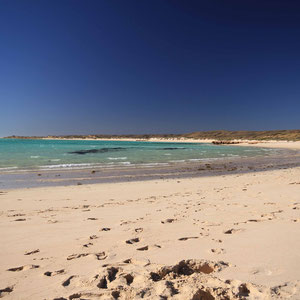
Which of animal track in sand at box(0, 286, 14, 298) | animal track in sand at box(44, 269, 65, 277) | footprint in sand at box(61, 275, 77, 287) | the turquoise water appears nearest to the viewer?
animal track in sand at box(0, 286, 14, 298)

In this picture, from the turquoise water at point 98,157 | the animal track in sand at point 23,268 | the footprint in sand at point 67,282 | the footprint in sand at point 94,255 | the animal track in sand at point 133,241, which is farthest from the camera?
the turquoise water at point 98,157

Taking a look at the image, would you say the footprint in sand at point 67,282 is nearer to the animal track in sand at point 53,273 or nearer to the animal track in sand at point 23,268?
the animal track in sand at point 53,273

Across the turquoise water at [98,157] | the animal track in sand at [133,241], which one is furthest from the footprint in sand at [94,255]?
the turquoise water at [98,157]

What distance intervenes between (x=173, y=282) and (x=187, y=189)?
7.64m

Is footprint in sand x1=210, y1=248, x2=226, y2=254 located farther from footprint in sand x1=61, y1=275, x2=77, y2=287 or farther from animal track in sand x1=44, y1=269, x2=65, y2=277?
animal track in sand x1=44, y1=269, x2=65, y2=277

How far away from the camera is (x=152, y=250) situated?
13.2 feet

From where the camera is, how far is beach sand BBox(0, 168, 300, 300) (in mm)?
2896

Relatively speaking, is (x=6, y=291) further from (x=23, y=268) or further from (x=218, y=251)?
(x=218, y=251)

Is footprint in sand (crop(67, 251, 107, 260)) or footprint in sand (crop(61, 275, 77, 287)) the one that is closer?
footprint in sand (crop(61, 275, 77, 287))

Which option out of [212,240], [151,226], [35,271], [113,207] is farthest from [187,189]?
[35,271]

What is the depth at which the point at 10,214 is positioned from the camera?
22.0ft

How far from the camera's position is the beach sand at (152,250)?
9.50ft

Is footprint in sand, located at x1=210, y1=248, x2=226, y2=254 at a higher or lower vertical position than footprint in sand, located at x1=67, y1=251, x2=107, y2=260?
lower

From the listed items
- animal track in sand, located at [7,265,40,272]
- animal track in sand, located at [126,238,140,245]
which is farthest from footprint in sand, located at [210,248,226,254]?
animal track in sand, located at [7,265,40,272]
